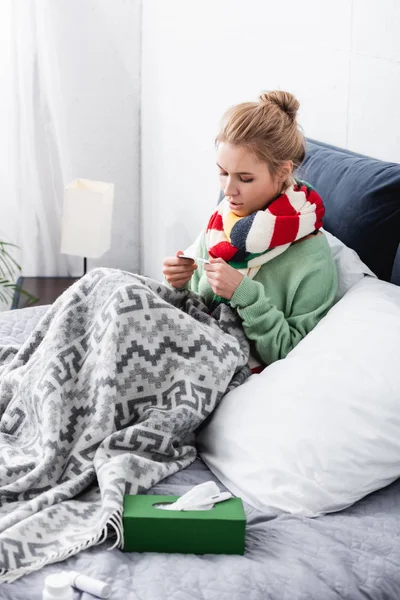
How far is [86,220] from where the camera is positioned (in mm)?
3123

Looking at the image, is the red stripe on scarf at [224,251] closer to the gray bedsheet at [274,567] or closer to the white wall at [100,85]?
the gray bedsheet at [274,567]

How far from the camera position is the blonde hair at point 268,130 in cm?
167

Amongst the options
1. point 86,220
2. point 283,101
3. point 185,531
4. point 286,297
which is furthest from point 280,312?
point 86,220

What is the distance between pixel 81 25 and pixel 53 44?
0.14 m

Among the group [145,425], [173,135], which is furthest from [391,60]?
[173,135]

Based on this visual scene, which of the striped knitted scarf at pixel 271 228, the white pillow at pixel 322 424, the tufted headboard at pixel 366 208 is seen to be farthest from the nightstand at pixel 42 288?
the white pillow at pixel 322 424

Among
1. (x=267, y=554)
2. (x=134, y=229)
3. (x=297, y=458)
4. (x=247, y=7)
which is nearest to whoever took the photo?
(x=267, y=554)

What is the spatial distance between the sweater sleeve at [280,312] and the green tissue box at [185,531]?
0.48 metres

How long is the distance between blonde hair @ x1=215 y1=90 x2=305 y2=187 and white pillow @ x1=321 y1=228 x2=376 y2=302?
0.17 m

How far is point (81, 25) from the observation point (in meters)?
3.45

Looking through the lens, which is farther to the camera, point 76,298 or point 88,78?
point 88,78

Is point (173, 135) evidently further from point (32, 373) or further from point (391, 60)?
point (32, 373)

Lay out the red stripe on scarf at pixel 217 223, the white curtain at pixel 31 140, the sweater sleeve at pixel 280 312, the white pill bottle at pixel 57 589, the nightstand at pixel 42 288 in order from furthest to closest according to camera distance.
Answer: the white curtain at pixel 31 140, the nightstand at pixel 42 288, the red stripe on scarf at pixel 217 223, the sweater sleeve at pixel 280 312, the white pill bottle at pixel 57 589

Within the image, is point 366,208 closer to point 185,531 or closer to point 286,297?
point 286,297
